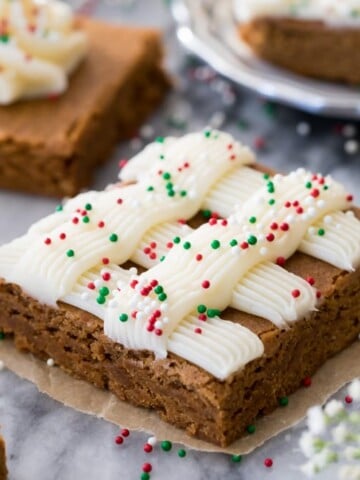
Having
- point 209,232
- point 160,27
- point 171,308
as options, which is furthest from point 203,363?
point 160,27

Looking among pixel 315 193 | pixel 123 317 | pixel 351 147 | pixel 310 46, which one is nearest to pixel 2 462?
pixel 123 317

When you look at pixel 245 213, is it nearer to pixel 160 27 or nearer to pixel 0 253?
pixel 0 253

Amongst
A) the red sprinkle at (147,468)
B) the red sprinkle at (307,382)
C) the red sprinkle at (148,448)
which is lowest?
the red sprinkle at (147,468)

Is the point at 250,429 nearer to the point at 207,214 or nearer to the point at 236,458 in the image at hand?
the point at 236,458

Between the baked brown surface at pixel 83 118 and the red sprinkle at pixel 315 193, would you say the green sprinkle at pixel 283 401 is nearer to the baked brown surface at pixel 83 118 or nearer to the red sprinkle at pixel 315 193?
the red sprinkle at pixel 315 193

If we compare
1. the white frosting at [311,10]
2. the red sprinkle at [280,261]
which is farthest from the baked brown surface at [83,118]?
the red sprinkle at [280,261]
